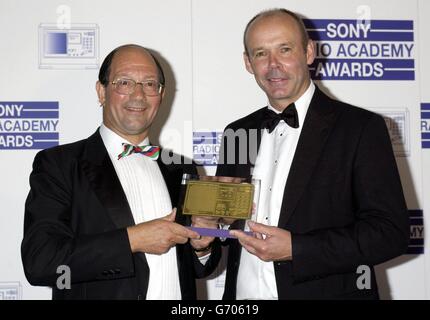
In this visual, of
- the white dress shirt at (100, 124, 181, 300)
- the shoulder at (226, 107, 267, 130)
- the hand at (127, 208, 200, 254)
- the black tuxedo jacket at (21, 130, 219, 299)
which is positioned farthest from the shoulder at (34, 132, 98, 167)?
the shoulder at (226, 107, 267, 130)

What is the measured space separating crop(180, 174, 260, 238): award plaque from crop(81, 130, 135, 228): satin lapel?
32 centimetres

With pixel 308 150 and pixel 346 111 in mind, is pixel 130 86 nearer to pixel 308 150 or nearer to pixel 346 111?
pixel 308 150

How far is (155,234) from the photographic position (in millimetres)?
2771

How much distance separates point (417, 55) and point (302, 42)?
1.99 m

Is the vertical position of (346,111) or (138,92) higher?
(138,92)

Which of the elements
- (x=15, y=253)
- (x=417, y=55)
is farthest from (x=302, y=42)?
(x=15, y=253)

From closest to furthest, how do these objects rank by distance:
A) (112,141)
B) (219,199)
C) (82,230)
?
(219,199) < (82,230) < (112,141)

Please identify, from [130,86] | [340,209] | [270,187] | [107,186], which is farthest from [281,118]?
[107,186]

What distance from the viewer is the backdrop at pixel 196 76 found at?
14.6 ft

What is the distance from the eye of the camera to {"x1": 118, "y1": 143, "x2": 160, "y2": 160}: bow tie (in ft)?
10.1

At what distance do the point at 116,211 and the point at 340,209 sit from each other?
113 cm

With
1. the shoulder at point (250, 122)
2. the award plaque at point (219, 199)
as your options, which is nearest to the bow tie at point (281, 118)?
the shoulder at point (250, 122)

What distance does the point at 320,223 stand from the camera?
9.43 feet

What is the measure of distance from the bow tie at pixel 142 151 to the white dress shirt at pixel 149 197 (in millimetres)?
48
